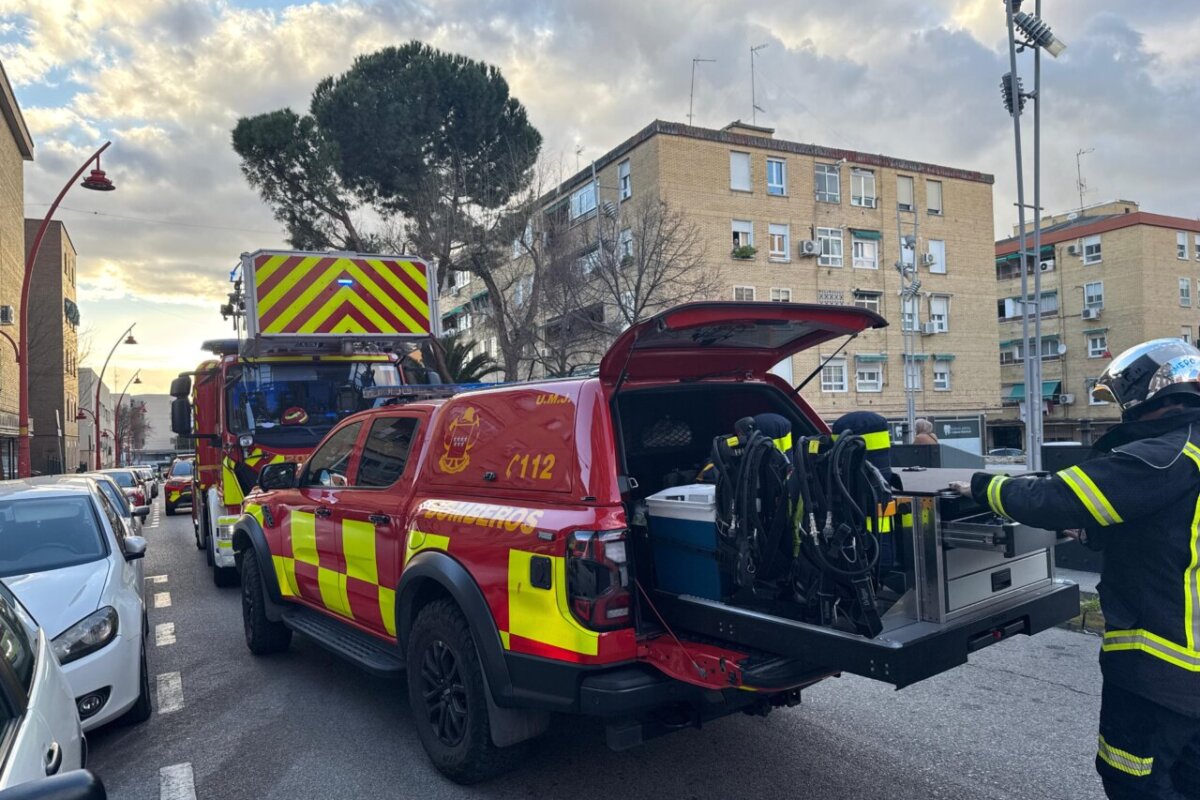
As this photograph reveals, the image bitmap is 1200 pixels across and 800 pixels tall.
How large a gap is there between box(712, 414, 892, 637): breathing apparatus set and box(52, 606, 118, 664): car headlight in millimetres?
3391

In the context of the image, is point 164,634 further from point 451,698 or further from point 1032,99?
point 1032,99

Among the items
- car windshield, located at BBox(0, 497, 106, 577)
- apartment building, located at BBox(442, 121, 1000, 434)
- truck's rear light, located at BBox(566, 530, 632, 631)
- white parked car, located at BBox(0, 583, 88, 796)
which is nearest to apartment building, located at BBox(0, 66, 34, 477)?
apartment building, located at BBox(442, 121, 1000, 434)

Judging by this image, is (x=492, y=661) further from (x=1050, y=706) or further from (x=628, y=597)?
(x=1050, y=706)

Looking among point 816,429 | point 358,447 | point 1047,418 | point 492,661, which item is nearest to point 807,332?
point 816,429

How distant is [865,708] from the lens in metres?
4.86

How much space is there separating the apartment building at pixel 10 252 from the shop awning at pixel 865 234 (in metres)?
31.9

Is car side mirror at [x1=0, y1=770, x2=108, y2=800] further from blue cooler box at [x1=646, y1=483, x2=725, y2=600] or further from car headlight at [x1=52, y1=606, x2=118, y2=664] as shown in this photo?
car headlight at [x1=52, y1=606, x2=118, y2=664]

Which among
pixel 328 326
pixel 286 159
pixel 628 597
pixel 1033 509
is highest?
pixel 286 159

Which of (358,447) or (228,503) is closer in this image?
(358,447)

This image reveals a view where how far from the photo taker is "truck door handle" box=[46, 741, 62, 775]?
214 cm

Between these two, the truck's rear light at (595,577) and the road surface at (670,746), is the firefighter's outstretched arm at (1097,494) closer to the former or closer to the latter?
the truck's rear light at (595,577)

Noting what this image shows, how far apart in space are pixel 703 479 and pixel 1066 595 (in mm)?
1649

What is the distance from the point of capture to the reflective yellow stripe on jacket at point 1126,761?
259cm

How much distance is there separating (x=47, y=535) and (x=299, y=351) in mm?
3620
